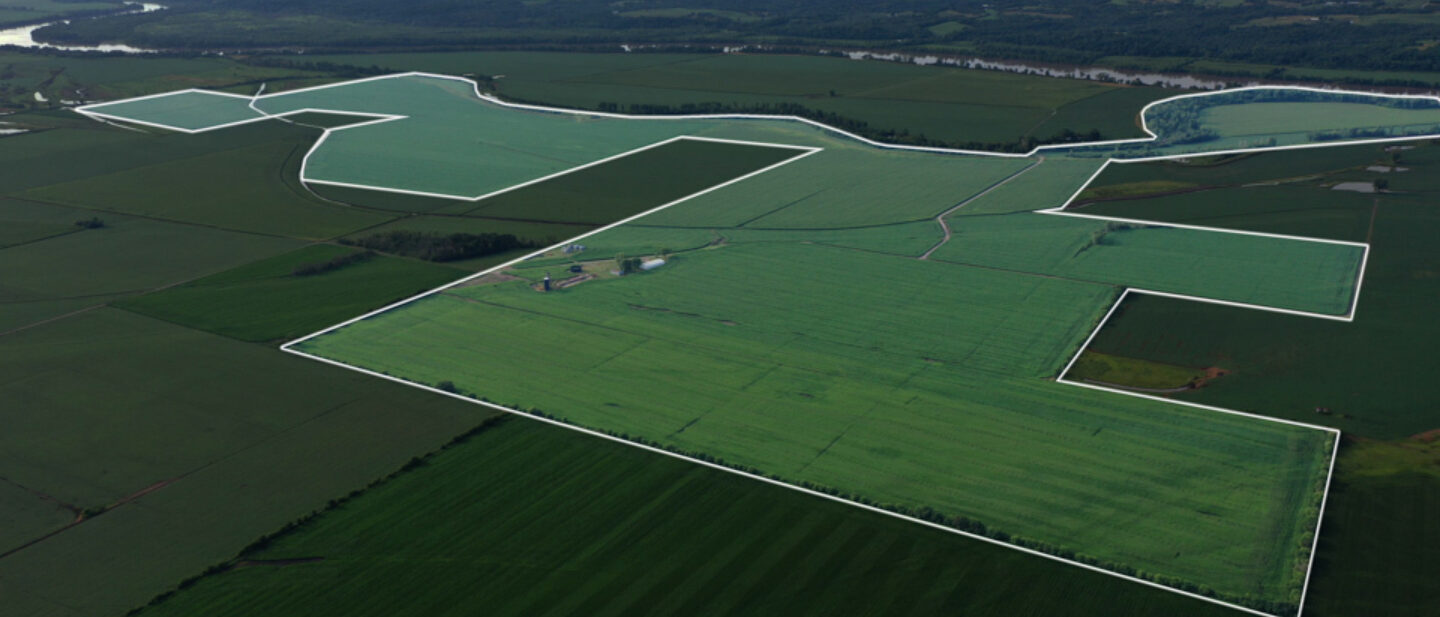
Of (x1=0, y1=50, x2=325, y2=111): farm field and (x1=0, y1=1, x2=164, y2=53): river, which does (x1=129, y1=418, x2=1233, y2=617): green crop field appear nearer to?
(x1=0, y1=50, x2=325, y2=111): farm field

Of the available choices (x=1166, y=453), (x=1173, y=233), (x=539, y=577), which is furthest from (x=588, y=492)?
(x=1173, y=233)

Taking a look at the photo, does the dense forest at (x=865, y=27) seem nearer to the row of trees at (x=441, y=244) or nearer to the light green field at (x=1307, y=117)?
the light green field at (x=1307, y=117)

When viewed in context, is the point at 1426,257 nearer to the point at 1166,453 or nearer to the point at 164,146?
the point at 1166,453

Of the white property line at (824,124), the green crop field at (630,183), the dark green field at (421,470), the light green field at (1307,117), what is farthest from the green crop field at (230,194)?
the light green field at (1307,117)

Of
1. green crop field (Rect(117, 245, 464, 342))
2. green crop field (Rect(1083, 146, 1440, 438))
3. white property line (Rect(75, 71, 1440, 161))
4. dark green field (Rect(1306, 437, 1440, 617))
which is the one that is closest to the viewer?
dark green field (Rect(1306, 437, 1440, 617))

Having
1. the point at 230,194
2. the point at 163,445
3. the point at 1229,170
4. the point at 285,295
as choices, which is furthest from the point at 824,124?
the point at 163,445

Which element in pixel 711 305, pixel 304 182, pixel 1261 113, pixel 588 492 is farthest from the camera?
pixel 1261 113

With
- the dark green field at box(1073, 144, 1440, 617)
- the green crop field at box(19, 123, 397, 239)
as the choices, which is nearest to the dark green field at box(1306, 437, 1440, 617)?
the dark green field at box(1073, 144, 1440, 617)
